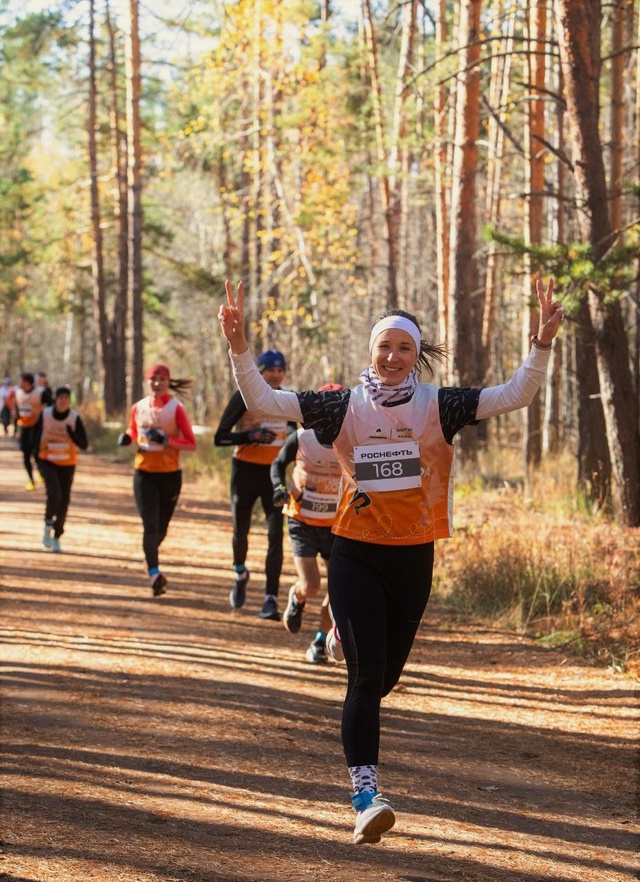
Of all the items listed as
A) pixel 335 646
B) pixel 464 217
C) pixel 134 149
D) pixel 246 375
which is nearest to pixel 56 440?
pixel 464 217

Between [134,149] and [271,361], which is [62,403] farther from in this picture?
[134,149]

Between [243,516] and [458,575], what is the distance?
2.13 metres

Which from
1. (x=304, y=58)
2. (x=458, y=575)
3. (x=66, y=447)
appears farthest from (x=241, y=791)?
(x=304, y=58)

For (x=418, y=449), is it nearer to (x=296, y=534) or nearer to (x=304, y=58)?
(x=296, y=534)

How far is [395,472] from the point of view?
476 centimetres

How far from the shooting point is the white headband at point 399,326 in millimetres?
4797

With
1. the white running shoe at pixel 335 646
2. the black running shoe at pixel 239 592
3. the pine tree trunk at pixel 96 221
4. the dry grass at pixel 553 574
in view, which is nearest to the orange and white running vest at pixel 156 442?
the black running shoe at pixel 239 592

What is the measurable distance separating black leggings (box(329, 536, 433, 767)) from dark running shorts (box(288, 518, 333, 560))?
3152 millimetres

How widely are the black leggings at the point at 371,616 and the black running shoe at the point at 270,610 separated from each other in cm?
488

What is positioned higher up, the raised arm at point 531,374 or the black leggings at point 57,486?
the raised arm at point 531,374

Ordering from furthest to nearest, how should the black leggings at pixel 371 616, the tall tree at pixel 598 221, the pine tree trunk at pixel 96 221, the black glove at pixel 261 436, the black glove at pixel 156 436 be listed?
the pine tree trunk at pixel 96 221 < the tall tree at pixel 598 221 < the black glove at pixel 156 436 < the black glove at pixel 261 436 < the black leggings at pixel 371 616

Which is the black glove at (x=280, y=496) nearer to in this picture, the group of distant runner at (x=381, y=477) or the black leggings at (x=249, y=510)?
the black leggings at (x=249, y=510)

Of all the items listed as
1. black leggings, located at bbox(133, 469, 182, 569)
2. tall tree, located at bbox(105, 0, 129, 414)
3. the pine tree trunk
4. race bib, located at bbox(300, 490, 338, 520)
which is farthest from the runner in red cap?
the pine tree trunk

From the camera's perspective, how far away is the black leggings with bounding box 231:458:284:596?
31.4 feet
